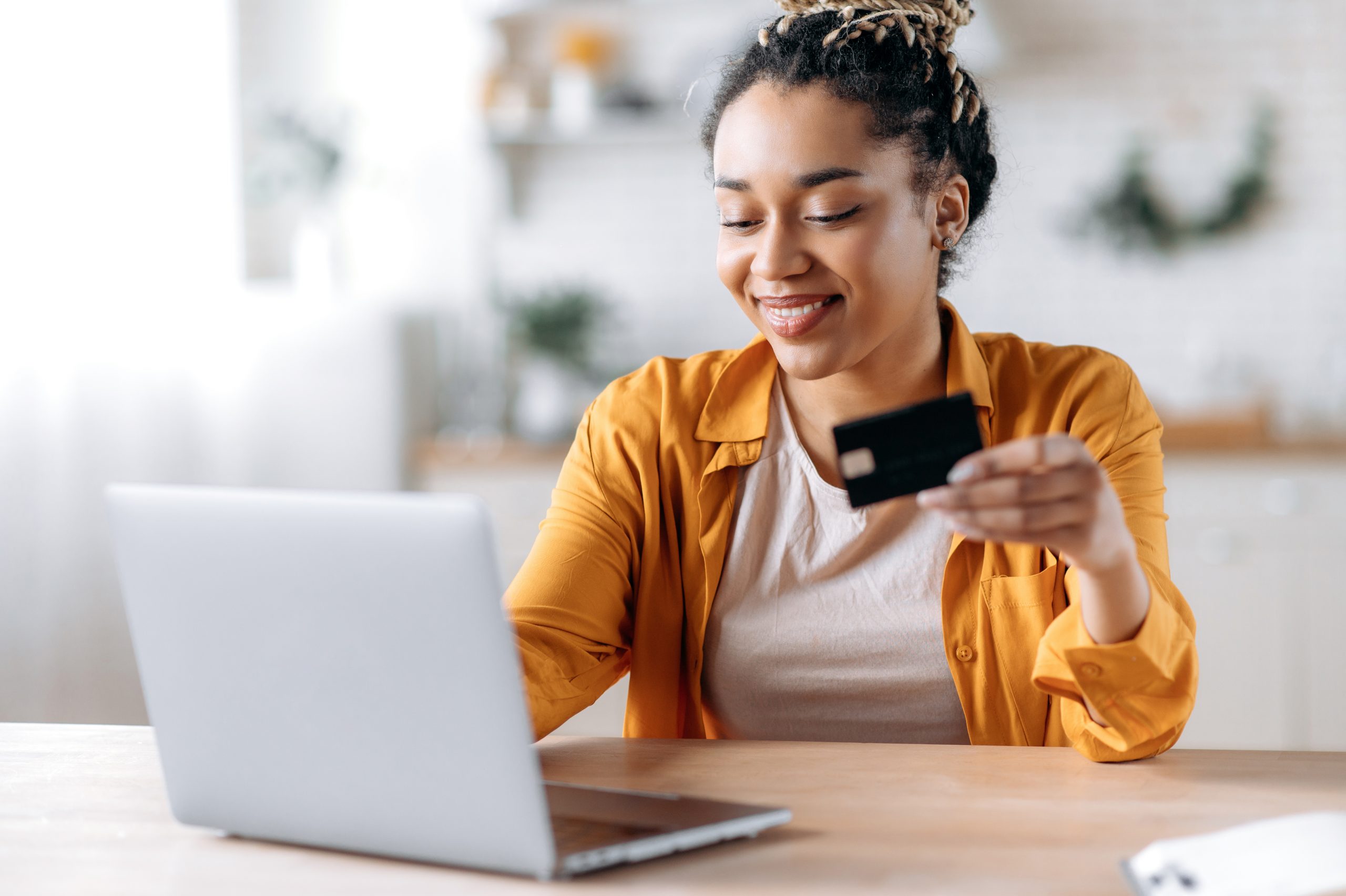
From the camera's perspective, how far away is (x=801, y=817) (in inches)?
37.9

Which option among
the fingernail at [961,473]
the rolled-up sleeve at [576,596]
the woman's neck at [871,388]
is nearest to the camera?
the fingernail at [961,473]

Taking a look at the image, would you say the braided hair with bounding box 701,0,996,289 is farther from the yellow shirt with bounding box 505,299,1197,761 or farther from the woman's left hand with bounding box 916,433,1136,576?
the woman's left hand with bounding box 916,433,1136,576

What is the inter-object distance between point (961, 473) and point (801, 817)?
0.90ft

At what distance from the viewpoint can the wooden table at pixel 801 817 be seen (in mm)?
846

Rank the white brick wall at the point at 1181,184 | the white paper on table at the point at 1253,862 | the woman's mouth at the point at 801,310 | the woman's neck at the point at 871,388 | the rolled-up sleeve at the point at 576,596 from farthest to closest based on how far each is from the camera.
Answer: the white brick wall at the point at 1181,184 → the woman's neck at the point at 871,388 → the woman's mouth at the point at 801,310 → the rolled-up sleeve at the point at 576,596 → the white paper on table at the point at 1253,862

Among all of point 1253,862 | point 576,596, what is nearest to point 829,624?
point 576,596

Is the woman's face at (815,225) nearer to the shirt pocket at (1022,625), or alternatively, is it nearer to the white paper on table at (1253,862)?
the shirt pocket at (1022,625)

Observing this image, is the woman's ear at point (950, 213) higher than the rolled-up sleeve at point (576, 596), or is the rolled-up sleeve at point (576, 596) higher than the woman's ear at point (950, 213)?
the woman's ear at point (950, 213)

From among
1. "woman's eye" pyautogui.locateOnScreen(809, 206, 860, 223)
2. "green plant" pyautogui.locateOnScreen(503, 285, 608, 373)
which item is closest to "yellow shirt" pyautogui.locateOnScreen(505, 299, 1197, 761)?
"woman's eye" pyautogui.locateOnScreen(809, 206, 860, 223)

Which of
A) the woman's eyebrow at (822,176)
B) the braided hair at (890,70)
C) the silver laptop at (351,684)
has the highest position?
the braided hair at (890,70)

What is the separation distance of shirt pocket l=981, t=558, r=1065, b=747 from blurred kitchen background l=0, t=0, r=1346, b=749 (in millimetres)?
1793

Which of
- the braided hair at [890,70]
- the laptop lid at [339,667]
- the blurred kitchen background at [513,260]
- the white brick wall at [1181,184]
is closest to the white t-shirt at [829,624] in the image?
the braided hair at [890,70]

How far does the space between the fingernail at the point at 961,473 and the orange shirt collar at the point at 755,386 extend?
0.56m

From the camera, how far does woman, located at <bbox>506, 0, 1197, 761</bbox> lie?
138cm
